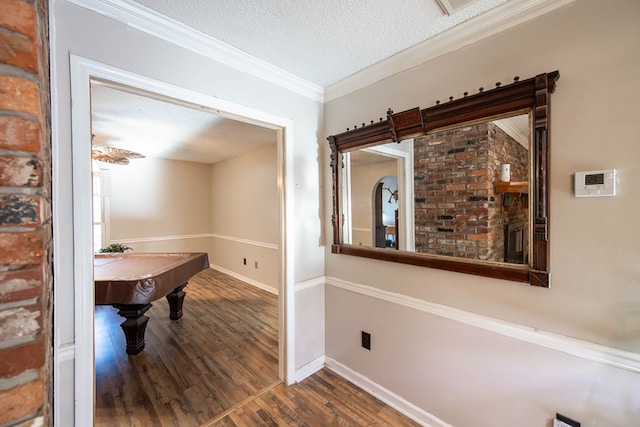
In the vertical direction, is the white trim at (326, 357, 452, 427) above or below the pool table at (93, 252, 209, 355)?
below

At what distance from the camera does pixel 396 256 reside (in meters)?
1.76

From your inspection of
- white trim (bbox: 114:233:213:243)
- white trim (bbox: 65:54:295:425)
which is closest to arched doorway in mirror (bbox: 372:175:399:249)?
white trim (bbox: 65:54:295:425)

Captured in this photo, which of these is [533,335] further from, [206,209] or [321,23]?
[206,209]

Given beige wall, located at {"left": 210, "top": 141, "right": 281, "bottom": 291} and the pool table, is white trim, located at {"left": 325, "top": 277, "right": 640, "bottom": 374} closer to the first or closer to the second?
the pool table

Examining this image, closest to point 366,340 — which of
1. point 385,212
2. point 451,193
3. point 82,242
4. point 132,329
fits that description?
point 385,212

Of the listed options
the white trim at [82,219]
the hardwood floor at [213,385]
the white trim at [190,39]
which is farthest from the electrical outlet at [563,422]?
the white trim at [190,39]

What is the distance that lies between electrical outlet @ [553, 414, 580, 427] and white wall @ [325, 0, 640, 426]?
0.03 metres

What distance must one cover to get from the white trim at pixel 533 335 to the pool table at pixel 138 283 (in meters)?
1.96

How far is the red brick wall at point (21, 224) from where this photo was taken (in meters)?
0.57

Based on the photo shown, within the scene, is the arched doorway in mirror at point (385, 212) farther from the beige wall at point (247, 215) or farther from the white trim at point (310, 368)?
the beige wall at point (247, 215)

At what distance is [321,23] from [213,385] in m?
2.65

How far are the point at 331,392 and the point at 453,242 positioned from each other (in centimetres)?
145

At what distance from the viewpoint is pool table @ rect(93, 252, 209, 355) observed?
6.91 ft

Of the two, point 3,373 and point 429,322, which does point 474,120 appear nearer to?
point 429,322
